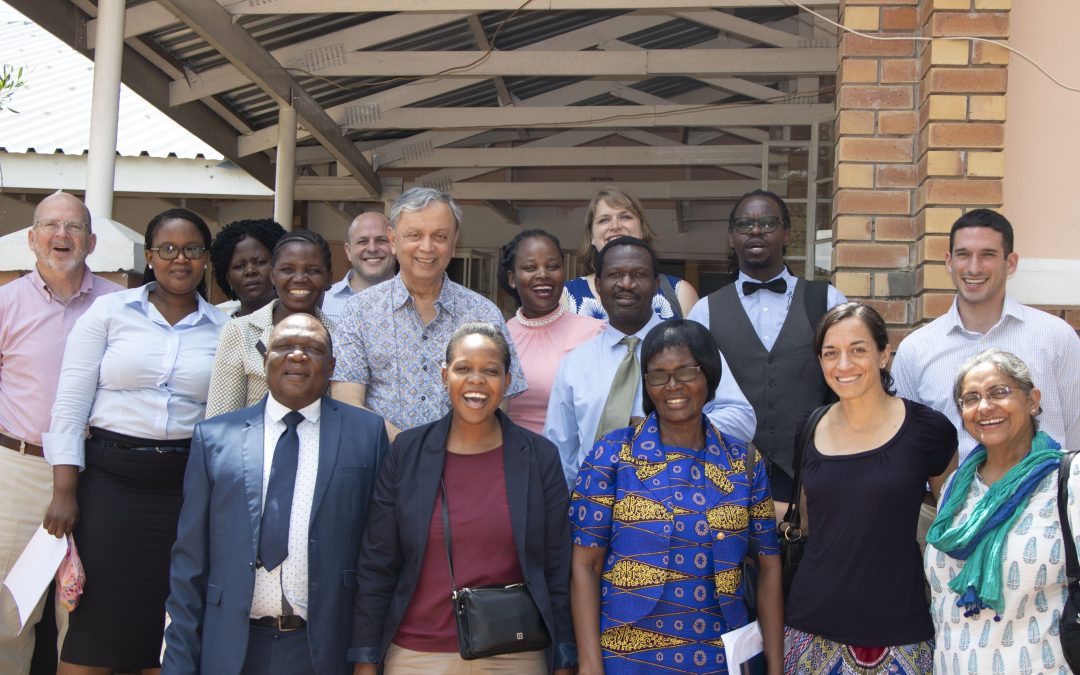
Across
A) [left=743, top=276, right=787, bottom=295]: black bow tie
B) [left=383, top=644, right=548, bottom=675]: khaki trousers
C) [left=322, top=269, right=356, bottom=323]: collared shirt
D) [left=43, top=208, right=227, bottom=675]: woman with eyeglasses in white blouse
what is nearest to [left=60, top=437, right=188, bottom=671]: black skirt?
[left=43, top=208, right=227, bottom=675]: woman with eyeglasses in white blouse

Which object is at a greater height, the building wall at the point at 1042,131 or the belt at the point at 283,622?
the building wall at the point at 1042,131

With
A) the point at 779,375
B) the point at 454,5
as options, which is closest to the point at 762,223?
the point at 779,375

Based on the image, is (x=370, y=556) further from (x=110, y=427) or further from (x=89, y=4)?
(x=89, y=4)

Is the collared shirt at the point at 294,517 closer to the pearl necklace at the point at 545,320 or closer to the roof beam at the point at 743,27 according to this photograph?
the pearl necklace at the point at 545,320

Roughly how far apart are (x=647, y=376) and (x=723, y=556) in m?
0.61

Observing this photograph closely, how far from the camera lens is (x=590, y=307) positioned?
468 centimetres

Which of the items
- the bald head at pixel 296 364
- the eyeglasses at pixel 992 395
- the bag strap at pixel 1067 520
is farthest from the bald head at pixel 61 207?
the bag strap at pixel 1067 520

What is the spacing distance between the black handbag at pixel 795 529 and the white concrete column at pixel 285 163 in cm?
568

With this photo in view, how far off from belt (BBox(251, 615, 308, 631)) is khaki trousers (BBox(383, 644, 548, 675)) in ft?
0.92

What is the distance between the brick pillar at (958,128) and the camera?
4457mm

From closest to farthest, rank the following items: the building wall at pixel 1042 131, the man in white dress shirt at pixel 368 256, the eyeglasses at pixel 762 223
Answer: the eyeglasses at pixel 762 223, the building wall at pixel 1042 131, the man in white dress shirt at pixel 368 256

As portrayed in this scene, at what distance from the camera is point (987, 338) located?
12.7ft

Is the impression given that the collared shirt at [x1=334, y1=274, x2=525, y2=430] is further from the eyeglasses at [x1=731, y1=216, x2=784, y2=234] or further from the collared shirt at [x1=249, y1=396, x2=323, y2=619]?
the eyeglasses at [x1=731, y1=216, x2=784, y2=234]

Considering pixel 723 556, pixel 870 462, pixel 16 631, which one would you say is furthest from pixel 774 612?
pixel 16 631
